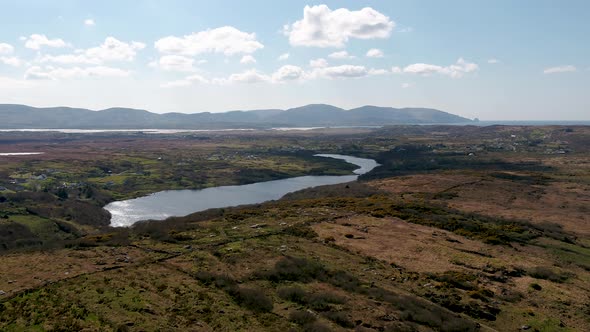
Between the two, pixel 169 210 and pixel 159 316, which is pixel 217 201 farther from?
pixel 159 316

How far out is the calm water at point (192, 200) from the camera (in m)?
123

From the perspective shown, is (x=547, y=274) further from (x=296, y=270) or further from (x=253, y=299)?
(x=253, y=299)

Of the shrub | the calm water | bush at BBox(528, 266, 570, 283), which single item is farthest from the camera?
the calm water

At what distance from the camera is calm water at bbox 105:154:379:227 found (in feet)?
404

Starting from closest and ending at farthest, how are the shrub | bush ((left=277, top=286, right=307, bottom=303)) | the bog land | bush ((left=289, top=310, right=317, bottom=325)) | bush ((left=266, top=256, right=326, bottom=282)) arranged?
bush ((left=289, top=310, right=317, bottom=325)) → the bog land → bush ((left=277, top=286, right=307, bottom=303)) → bush ((left=266, top=256, right=326, bottom=282)) → the shrub

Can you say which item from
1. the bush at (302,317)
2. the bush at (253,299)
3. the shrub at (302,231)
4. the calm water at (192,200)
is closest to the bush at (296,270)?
the bush at (253,299)

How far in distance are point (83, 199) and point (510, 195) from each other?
424ft

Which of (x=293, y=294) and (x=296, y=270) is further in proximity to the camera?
(x=296, y=270)

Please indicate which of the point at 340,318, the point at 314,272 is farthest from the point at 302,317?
the point at 314,272

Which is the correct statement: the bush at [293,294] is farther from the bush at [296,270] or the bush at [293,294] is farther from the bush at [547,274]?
the bush at [547,274]

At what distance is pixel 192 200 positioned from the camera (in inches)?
5802

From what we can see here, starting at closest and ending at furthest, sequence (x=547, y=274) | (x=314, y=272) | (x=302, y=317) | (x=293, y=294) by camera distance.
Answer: (x=302, y=317), (x=293, y=294), (x=314, y=272), (x=547, y=274)

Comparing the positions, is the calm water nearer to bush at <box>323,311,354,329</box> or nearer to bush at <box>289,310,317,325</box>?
bush at <box>289,310,317,325</box>

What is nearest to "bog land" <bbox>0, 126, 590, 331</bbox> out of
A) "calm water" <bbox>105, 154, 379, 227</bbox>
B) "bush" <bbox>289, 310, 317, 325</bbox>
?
"bush" <bbox>289, 310, 317, 325</bbox>
